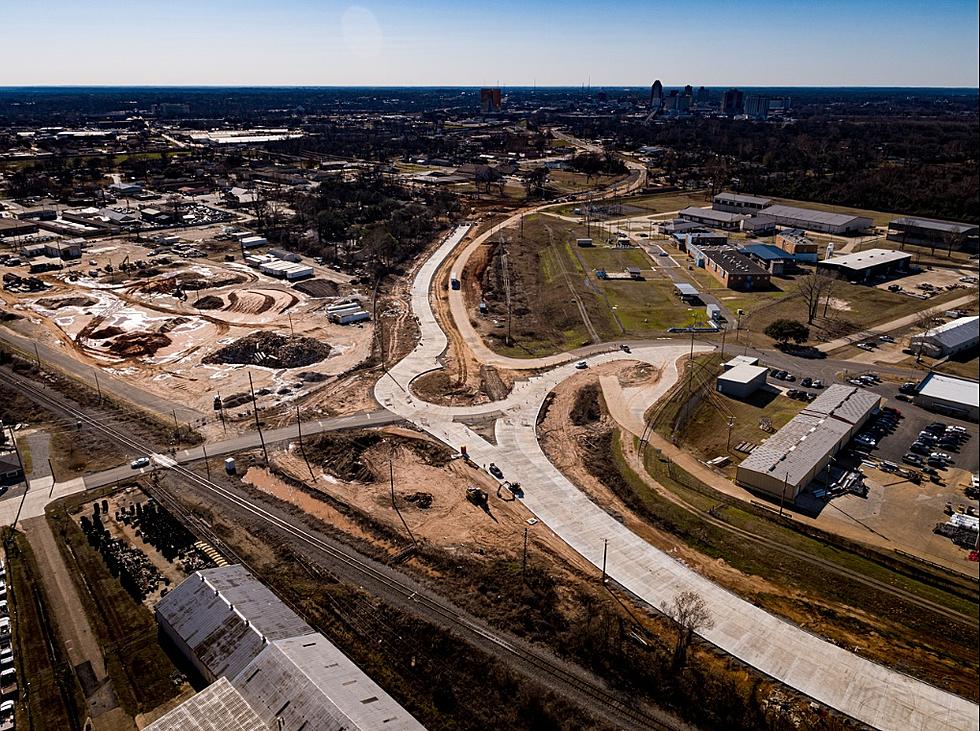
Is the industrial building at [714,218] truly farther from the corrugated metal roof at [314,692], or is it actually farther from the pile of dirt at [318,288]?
the corrugated metal roof at [314,692]

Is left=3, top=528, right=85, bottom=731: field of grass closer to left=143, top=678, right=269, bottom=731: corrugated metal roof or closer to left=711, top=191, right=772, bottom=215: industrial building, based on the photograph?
left=143, top=678, right=269, bottom=731: corrugated metal roof

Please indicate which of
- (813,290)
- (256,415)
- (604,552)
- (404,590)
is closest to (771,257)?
(813,290)

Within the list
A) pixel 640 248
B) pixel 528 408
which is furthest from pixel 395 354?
pixel 640 248

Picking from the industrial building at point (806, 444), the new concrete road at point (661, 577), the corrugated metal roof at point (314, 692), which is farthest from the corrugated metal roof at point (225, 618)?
the industrial building at point (806, 444)

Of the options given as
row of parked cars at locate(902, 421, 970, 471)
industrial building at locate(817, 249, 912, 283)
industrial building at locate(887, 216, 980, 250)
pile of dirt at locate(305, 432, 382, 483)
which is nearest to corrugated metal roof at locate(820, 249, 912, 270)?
industrial building at locate(817, 249, 912, 283)

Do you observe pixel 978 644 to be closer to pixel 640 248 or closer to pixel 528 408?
pixel 528 408

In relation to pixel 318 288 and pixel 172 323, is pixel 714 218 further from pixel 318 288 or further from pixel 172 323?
pixel 172 323
